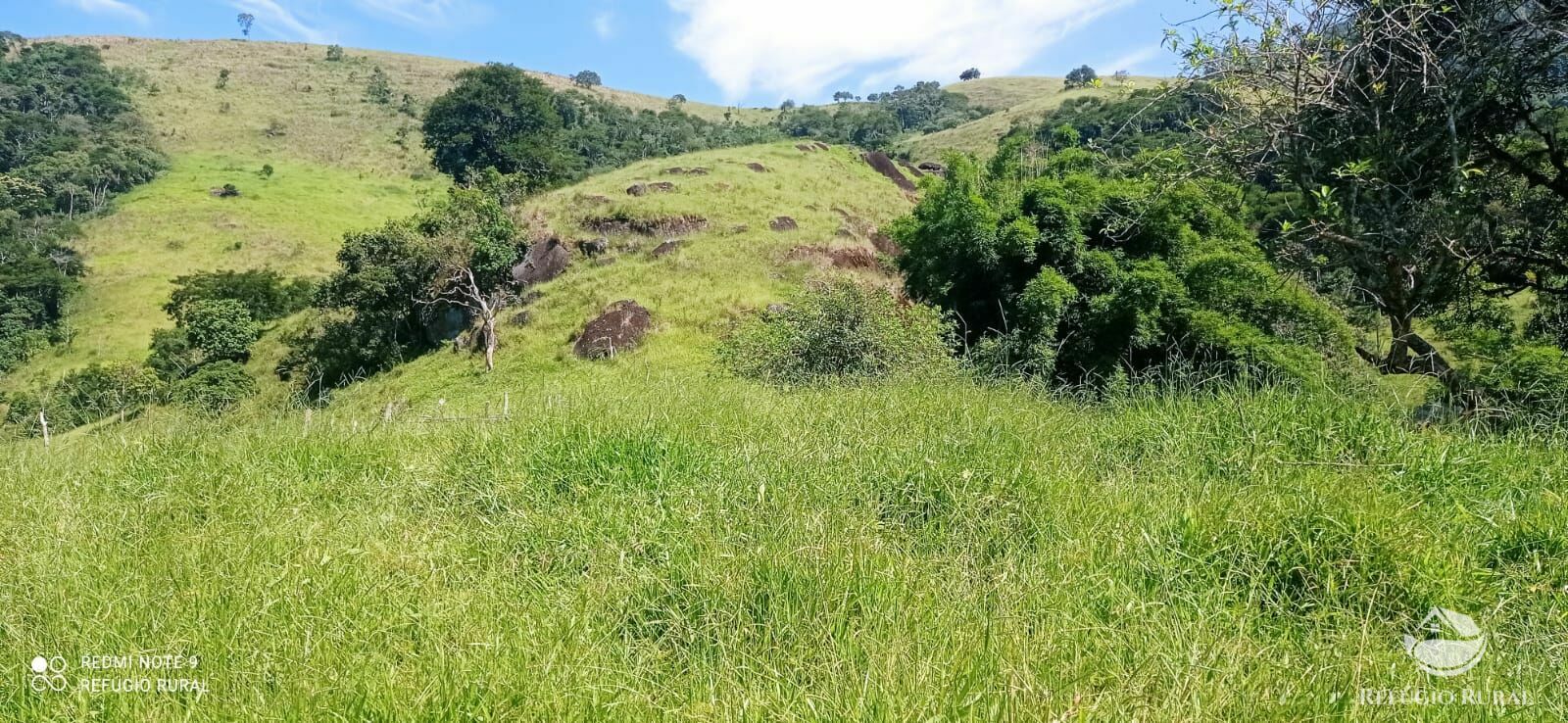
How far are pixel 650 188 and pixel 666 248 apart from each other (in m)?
8.13

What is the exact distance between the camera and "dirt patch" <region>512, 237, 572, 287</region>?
114 ft

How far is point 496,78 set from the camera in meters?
68.2

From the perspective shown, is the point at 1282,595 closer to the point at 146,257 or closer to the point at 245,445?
the point at 245,445

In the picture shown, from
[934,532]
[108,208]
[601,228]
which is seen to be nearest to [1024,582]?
[934,532]

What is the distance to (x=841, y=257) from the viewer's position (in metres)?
34.5

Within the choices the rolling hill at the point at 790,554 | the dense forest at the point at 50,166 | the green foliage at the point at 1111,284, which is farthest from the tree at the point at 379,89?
the rolling hill at the point at 790,554

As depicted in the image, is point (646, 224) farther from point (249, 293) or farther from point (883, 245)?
point (249, 293)

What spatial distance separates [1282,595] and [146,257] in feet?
226

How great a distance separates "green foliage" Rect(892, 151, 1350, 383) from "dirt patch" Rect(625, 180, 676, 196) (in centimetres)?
2403

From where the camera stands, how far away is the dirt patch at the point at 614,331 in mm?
25688

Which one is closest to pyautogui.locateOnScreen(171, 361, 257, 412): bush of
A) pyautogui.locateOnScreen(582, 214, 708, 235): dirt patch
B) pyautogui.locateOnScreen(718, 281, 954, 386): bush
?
pyautogui.locateOnScreen(582, 214, 708, 235): dirt patch

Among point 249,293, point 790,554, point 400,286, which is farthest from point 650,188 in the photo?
point 790,554

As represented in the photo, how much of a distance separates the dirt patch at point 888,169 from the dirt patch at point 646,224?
24.7 meters

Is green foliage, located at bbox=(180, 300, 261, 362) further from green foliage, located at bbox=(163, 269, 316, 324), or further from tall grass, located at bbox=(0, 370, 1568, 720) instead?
tall grass, located at bbox=(0, 370, 1568, 720)
